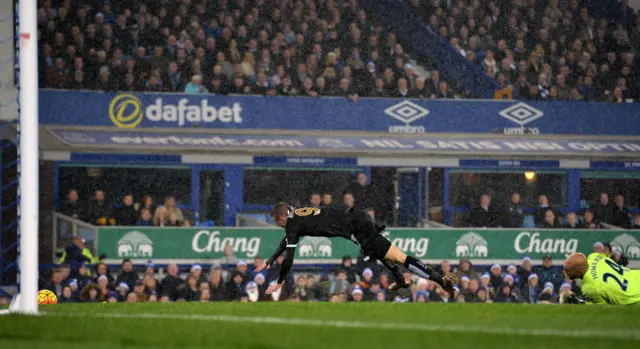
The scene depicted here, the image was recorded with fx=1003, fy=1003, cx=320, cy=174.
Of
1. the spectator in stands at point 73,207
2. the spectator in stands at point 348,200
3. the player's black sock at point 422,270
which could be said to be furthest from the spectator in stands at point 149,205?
the player's black sock at point 422,270

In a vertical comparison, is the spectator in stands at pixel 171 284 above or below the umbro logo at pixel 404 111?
below

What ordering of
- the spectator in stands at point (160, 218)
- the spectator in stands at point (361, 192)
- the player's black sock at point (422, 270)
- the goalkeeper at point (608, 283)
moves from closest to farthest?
the goalkeeper at point (608, 283)
the player's black sock at point (422, 270)
the spectator in stands at point (160, 218)
the spectator in stands at point (361, 192)

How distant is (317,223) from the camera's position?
36.9ft

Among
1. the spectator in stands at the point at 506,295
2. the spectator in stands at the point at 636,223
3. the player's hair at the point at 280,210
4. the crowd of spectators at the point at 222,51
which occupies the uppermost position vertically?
the crowd of spectators at the point at 222,51

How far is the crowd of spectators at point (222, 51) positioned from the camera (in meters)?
21.3

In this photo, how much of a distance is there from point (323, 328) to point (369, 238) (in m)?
4.70

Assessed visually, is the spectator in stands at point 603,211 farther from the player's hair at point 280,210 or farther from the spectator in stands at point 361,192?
the player's hair at point 280,210

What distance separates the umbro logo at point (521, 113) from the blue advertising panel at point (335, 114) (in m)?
0.02

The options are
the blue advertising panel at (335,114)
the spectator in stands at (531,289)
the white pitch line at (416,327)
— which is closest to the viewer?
the white pitch line at (416,327)

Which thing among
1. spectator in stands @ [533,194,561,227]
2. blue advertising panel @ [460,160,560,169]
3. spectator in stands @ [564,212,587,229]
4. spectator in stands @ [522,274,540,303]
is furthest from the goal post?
blue advertising panel @ [460,160,560,169]

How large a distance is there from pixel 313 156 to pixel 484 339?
55.8 feet

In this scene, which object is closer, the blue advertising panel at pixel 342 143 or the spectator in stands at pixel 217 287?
the spectator in stands at pixel 217 287

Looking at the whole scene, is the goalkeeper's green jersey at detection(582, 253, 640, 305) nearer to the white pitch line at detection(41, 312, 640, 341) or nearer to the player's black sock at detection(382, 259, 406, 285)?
the player's black sock at detection(382, 259, 406, 285)

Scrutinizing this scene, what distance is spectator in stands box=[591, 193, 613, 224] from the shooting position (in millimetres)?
22484
